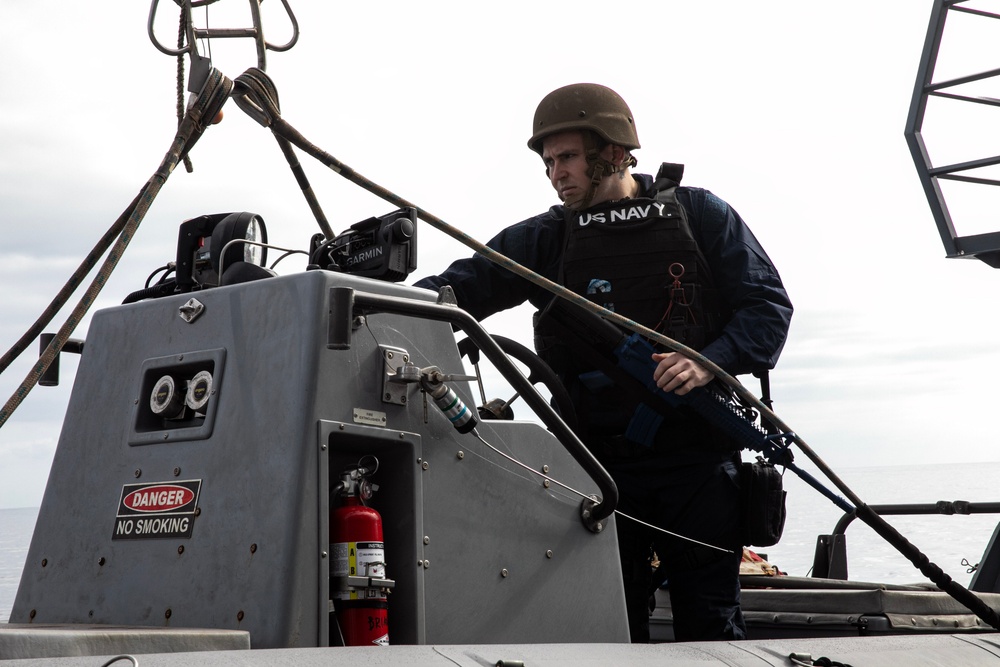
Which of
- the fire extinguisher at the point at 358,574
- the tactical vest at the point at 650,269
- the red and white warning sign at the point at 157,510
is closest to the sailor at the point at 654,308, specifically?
the tactical vest at the point at 650,269

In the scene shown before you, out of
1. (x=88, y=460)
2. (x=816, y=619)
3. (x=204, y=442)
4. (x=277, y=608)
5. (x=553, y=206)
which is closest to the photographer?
(x=277, y=608)

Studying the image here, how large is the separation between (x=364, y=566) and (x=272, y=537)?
206 millimetres

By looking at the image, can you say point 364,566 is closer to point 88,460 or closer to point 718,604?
point 88,460

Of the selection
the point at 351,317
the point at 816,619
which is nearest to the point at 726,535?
the point at 816,619

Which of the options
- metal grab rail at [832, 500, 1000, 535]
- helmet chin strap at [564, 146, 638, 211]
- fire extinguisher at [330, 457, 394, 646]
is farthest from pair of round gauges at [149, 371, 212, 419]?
metal grab rail at [832, 500, 1000, 535]

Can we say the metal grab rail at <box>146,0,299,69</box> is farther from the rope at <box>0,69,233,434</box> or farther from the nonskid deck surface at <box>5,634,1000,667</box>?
the nonskid deck surface at <box>5,634,1000,667</box>

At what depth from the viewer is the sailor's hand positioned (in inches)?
130

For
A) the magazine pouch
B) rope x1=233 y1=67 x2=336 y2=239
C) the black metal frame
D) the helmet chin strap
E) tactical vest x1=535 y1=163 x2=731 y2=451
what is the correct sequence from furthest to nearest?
the black metal frame < the helmet chin strap < tactical vest x1=535 y1=163 x2=731 y2=451 < the magazine pouch < rope x1=233 y1=67 x2=336 y2=239

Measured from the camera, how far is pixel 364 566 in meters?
2.47

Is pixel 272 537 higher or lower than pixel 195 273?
lower

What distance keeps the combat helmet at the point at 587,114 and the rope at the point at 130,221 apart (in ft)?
4.52

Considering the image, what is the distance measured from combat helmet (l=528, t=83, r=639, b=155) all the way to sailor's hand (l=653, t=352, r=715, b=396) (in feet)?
2.96

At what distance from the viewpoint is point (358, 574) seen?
8.05 ft

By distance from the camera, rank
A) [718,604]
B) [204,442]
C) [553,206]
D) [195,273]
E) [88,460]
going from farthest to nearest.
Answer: [553,206], [718,604], [195,273], [88,460], [204,442]
